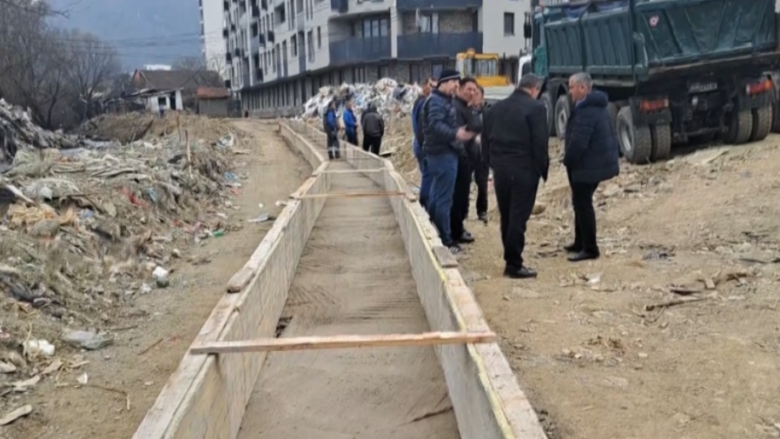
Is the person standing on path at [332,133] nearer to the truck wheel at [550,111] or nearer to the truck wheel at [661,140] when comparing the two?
the truck wheel at [550,111]

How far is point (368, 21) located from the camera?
4734 centimetres

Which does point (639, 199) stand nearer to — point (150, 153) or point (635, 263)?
point (635, 263)

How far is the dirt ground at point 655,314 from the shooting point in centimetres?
412

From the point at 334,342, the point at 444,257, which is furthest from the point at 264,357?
the point at 444,257

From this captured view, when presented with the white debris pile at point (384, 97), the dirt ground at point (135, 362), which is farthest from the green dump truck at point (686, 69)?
the white debris pile at point (384, 97)

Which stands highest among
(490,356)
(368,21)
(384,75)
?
(368,21)

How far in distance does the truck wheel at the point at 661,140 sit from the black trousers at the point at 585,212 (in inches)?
194

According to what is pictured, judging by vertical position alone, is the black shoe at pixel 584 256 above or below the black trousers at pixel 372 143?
below

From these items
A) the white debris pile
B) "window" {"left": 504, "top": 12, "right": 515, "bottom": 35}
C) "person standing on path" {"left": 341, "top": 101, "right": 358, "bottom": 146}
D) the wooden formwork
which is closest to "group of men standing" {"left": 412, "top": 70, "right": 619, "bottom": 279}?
the wooden formwork

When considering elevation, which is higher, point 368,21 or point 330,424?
point 368,21

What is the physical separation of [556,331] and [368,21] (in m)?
44.0

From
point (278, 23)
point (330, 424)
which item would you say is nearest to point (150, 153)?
point (330, 424)

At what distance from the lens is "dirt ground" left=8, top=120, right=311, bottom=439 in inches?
180

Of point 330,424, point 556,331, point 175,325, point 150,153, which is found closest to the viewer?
point 330,424
